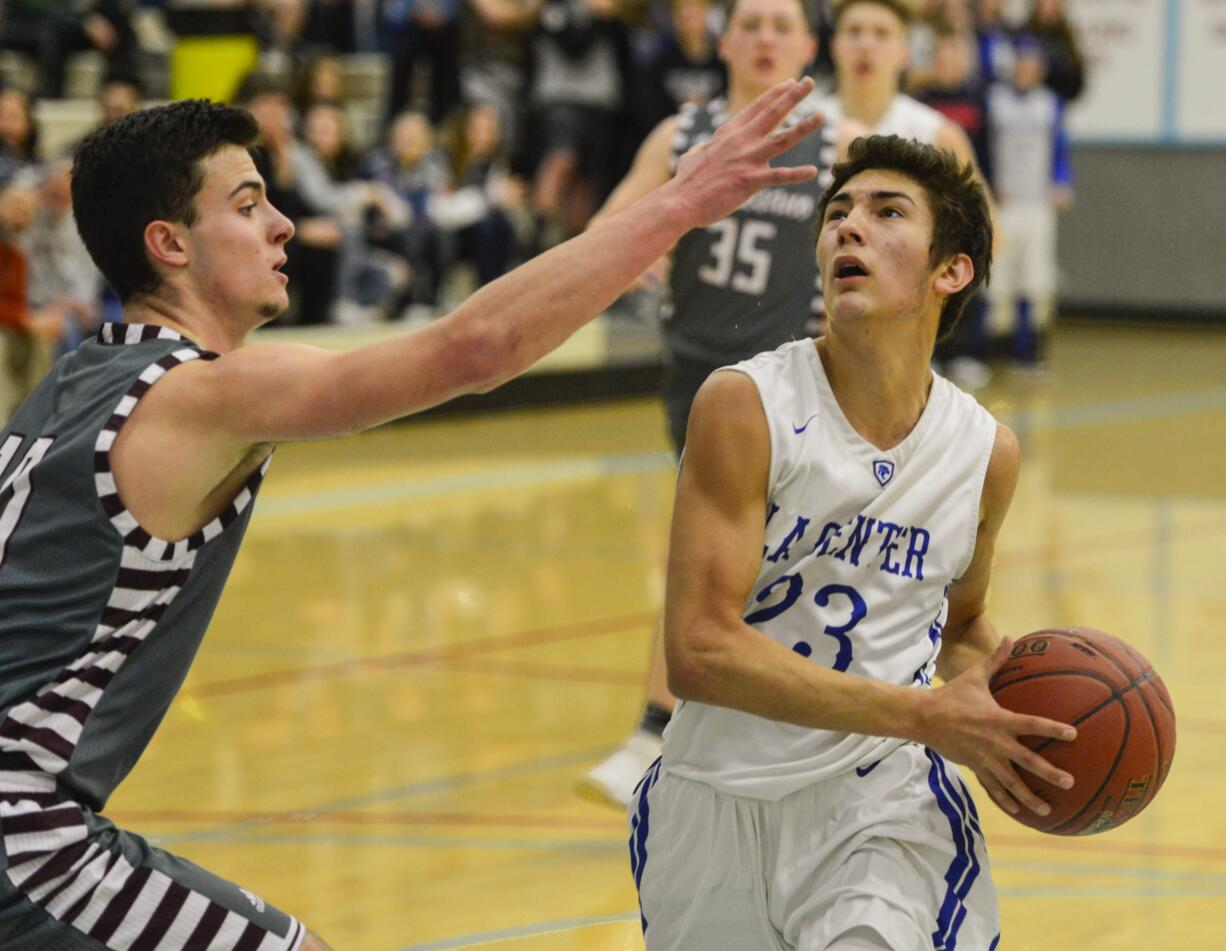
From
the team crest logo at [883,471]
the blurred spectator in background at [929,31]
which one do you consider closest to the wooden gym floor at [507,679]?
the team crest logo at [883,471]

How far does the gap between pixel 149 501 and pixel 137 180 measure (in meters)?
0.48

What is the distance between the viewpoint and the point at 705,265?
19.6 ft

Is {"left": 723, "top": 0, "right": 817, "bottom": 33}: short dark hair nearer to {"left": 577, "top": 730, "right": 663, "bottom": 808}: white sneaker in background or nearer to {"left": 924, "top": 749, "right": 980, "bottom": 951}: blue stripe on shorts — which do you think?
{"left": 577, "top": 730, "right": 663, "bottom": 808}: white sneaker in background

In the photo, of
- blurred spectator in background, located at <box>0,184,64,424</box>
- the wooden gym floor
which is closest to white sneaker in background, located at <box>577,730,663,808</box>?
the wooden gym floor

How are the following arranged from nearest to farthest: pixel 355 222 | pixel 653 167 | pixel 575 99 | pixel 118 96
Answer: pixel 653 167 → pixel 118 96 → pixel 355 222 → pixel 575 99

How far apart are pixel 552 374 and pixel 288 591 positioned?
6.26 meters

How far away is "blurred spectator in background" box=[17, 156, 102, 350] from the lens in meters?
11.7

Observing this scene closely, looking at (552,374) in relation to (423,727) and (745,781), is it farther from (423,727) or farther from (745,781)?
(745,781)

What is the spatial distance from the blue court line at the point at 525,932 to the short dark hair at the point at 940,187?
1939 mm

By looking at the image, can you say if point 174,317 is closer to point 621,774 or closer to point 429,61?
point 621,774

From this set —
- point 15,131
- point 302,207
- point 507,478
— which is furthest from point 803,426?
point 302,207

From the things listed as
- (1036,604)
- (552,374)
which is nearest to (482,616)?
(1036,604)

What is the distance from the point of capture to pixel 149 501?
2814 millimetres

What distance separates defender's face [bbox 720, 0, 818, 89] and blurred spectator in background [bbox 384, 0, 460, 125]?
9.47 metres
